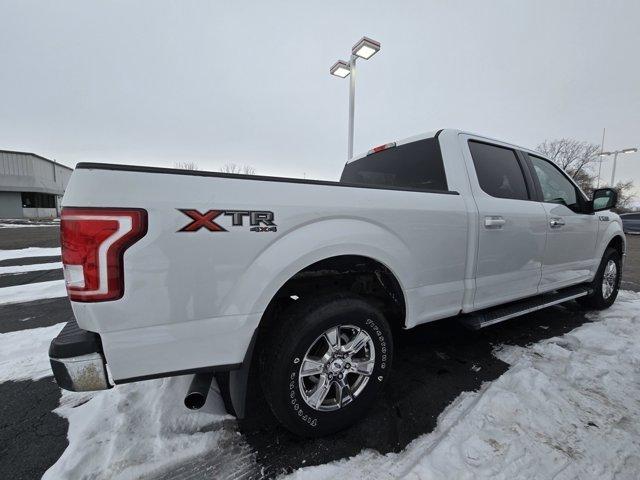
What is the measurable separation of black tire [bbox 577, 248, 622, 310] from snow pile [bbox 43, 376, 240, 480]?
4739mm

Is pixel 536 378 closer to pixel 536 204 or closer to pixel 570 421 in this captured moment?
pixel 570 421

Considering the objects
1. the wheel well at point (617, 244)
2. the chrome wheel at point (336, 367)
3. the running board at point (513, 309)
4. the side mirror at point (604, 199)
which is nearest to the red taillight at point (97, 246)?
the chrome wheel at point (336, 367)

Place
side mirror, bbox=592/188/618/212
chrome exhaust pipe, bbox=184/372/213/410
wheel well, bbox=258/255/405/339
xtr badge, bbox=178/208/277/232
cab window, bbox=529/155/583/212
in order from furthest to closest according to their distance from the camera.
→ side mirror, bbox=592/188/618/212, cab window, bbox=529/155/583/212, wheel well, bbox=258/255/405/339, chrome exhaust pipe, bbox=184/372/213/410, xtr badge, bbox=178/208/277/232

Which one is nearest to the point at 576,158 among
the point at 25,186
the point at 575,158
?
the point at 575,158

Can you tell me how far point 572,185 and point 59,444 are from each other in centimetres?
527

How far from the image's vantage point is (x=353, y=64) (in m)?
7.79

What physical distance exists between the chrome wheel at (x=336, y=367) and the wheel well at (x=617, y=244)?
4.39 meters

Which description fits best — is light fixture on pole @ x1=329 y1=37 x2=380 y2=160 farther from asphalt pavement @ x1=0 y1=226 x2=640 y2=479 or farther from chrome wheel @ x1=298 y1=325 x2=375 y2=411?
chrome wheel @ x1=298 y1=325 x2=375 y2=411

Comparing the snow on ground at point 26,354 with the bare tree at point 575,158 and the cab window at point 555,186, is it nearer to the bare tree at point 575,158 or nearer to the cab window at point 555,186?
the cab window at point 555,186

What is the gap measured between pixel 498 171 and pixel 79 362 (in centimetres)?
330

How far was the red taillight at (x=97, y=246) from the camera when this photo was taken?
1.26 metres

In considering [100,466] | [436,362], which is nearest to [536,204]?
[436,362]

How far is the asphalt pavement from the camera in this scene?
177 cm

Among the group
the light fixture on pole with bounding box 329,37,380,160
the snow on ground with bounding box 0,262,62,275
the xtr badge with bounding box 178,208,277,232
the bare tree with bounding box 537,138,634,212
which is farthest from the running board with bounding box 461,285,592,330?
the bare tree with bounding box 537,138,634,212
